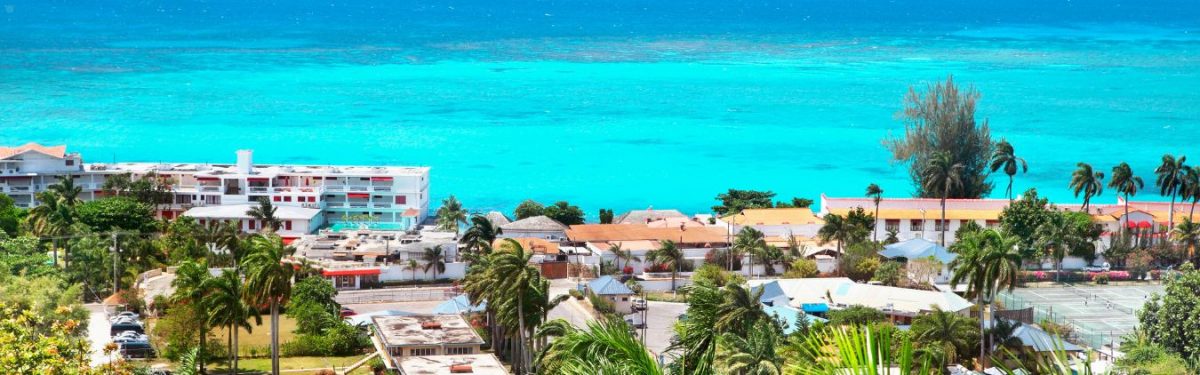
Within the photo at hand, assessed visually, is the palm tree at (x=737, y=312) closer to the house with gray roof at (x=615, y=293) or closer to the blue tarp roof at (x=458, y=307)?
the blue tarp roof at (x=458, y=307)

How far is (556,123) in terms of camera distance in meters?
119

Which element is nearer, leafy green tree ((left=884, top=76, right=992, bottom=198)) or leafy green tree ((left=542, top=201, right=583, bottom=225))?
leafy green tree ((left=542, top=201, right=583, bottom=225))

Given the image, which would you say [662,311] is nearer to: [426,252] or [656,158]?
[426,252]

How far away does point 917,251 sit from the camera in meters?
53.0

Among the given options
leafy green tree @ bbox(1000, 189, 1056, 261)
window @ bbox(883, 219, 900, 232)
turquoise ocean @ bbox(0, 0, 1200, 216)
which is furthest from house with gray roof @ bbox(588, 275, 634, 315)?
turquoise ocean @ bbox(0, 0, 1200, 216)

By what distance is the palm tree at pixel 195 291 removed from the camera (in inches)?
1471

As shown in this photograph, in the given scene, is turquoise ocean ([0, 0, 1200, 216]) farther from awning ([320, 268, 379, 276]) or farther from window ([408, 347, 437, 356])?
window ([408, 347, 437, 356])

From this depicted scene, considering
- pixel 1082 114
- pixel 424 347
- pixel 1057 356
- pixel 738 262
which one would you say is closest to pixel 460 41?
pixel 1082 114

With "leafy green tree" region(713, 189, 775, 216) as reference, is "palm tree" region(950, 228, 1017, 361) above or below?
below

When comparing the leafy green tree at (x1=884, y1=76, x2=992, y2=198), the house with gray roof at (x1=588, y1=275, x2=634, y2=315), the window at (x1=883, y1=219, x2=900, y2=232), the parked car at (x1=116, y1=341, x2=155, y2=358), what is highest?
the leafy green tree at (x1=884, y1=76, x2=992, y2=198)

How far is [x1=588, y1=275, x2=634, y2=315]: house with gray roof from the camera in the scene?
150 ft

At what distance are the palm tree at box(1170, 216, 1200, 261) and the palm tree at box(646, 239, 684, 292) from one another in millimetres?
16765

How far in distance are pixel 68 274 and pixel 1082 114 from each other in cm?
9373

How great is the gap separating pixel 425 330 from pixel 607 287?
7.76m
